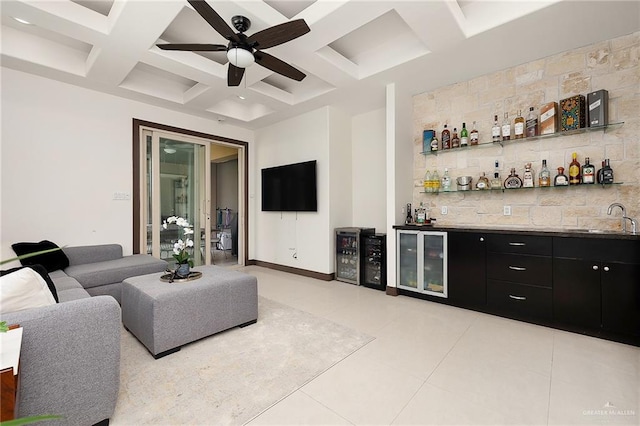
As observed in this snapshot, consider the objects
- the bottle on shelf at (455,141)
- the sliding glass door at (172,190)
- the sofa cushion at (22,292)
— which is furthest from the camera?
the sliding glass door at (172,190)

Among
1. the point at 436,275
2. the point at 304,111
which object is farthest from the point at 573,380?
the point at 304,111

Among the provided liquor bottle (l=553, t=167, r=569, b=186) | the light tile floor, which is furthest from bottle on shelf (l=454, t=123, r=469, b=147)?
the light tile floor

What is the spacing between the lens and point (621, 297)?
241 centimetres

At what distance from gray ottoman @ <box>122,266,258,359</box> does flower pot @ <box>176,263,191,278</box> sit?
133mm

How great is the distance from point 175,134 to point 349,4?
3.67 meters

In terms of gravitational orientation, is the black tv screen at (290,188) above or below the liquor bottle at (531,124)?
below

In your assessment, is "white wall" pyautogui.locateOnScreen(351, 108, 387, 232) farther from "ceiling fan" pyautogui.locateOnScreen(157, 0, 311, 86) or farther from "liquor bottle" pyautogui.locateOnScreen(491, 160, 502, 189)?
"ceiling fan" pyautogui.locateOnScreen(157, 0, 311, 86)

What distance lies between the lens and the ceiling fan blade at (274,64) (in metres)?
2.61

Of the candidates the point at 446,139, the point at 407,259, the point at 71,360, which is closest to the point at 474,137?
the point at 446,139

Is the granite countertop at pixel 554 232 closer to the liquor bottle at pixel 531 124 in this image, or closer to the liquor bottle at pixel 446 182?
the liquor bottle at pixel 446 182

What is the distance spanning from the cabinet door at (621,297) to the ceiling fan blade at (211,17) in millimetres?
3680

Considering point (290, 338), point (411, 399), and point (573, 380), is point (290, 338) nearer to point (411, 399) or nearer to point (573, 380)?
point (411, 399)

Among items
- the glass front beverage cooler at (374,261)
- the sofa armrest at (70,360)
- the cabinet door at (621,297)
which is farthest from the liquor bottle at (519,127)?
the sofa armrest at (70,360)

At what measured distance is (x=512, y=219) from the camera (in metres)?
3.40
